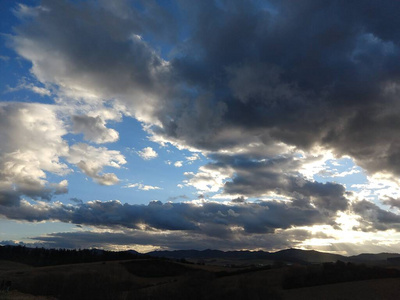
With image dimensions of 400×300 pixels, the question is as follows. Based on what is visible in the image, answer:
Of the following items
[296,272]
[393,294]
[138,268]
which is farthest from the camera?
[138,268]

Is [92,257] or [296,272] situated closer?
[296,272]

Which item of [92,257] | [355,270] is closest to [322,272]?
[355,270]

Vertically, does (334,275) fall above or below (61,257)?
below

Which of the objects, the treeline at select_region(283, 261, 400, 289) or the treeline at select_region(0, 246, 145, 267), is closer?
the treeline at select_region(283, 261, 400, 289)

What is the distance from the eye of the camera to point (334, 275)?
69.9 meters

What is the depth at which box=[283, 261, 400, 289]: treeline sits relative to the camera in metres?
66.4

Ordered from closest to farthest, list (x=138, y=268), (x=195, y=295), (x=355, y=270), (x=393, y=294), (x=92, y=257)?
1. (x=393, y=294)
2. (x=195, y=295)
3. (x=355, y=270)
4. (x=138, y=268)
5. (x=92, y=257)

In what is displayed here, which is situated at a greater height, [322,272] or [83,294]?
[322,272]

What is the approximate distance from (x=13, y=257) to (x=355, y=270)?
17701 cm

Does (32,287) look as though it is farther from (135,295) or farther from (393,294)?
(393,294)

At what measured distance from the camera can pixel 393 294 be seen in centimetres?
Answer: 5216

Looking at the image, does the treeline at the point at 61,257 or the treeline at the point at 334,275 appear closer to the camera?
the treeline at the point at 334,275

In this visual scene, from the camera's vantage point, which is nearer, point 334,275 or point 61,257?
point 334,275

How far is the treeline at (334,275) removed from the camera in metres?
66.4
